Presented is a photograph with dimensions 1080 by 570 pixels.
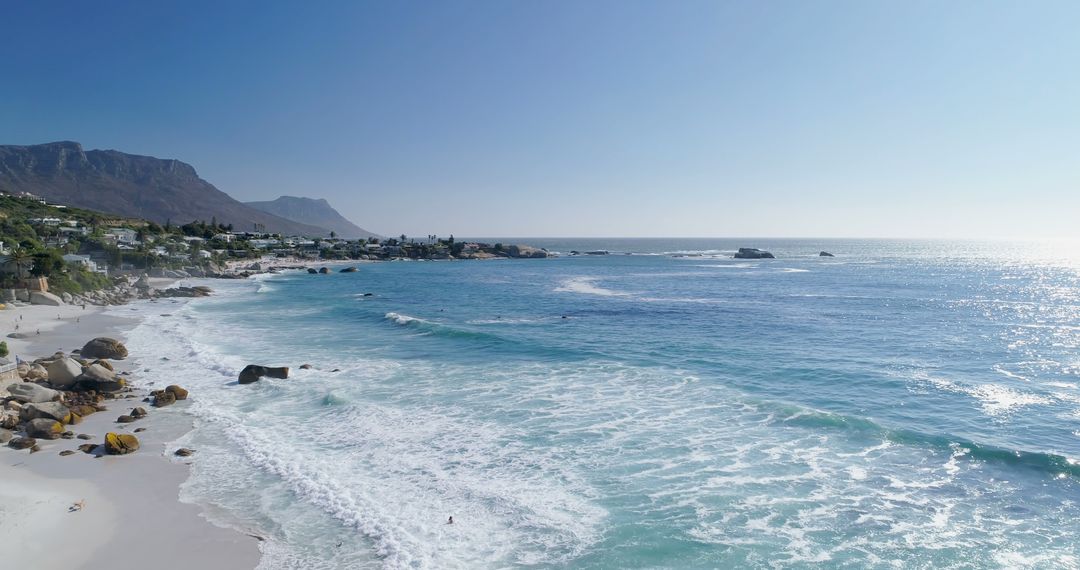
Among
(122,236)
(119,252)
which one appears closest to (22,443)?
(119,252)

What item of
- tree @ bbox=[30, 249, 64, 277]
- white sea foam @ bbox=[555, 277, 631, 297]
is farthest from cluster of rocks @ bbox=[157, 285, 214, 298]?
white sea foam @ bbox=[555, 277, 631, 297]

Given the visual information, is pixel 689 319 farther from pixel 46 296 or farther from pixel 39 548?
pixel 46 296

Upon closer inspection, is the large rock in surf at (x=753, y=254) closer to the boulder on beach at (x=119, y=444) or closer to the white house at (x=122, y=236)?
the white house at (x=122, y=236)

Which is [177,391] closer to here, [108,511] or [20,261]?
[108,511]

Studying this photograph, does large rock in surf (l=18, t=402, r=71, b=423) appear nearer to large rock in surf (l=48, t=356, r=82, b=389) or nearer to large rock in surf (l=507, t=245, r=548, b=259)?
large rock in surf (l=48, t=356, r=82, b=389)

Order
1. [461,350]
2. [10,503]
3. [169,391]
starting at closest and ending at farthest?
1. [10,503]
2. [169,391]
3. [461,350]

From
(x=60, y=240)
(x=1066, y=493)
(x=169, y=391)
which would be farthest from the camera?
(x=60, y=240)

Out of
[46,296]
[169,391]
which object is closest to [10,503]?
[169,391]
